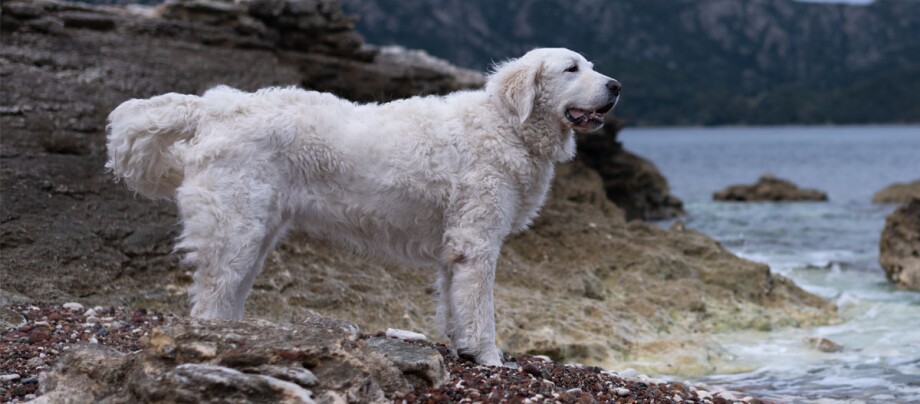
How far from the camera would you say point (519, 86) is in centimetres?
744

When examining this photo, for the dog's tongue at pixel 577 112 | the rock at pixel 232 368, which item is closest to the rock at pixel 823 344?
the dog's tongue at pixel 577 112

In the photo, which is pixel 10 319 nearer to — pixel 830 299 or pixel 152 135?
pixel 152 135

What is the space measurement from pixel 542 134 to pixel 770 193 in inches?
1203

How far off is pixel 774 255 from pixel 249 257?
605 inches

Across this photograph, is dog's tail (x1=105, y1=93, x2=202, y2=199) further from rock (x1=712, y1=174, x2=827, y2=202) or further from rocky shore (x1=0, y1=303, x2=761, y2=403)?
rock (x1=712, y1=174, x2=827, y2=202)

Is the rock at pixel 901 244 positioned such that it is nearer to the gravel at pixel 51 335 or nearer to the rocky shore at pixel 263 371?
the rocky shore at pixel 263 371

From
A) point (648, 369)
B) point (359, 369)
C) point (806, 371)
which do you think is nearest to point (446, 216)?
point (359, 369)

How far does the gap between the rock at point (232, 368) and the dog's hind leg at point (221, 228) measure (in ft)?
2.91

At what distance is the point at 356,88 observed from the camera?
16141mm

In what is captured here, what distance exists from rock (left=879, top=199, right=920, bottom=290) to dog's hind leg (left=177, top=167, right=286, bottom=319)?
12.3 m

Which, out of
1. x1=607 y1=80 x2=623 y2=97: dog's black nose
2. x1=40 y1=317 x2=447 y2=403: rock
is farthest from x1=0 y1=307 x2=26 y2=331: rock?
x1=607 y1=80 x2=623 y2=97: dog's black nose

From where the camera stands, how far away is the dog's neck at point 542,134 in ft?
24.5

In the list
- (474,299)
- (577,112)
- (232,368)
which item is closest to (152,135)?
(232,368)

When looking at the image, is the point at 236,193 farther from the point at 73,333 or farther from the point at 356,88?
the point at 356,88
